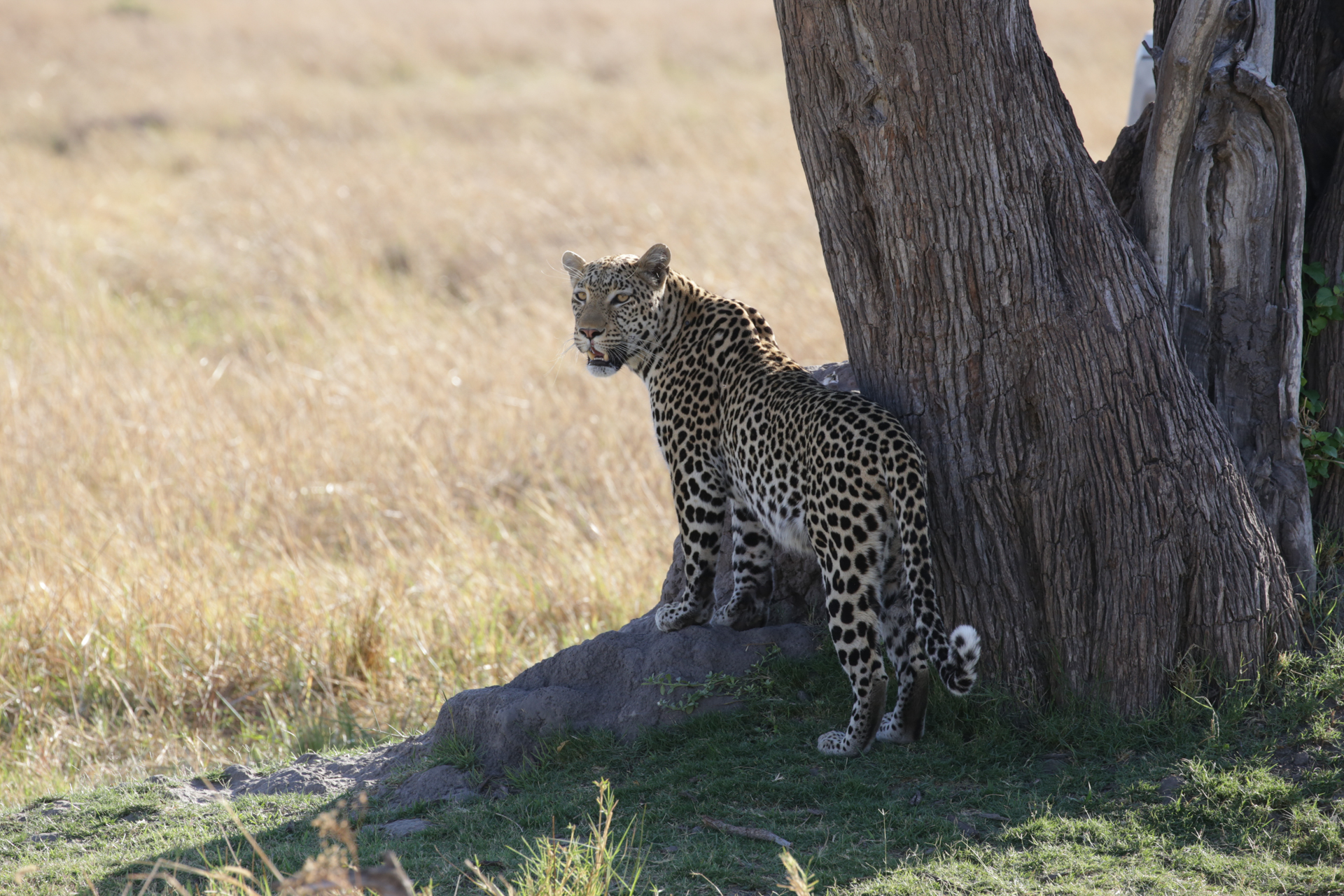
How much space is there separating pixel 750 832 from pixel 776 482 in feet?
4.05

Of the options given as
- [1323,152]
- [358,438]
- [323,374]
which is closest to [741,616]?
[1323,152]

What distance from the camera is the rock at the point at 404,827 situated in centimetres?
416

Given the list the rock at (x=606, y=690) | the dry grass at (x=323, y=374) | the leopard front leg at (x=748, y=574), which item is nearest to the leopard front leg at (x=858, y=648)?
the rock at (x=606, y=690)

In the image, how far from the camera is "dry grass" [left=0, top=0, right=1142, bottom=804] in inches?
253

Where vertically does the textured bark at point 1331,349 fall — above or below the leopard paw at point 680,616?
above

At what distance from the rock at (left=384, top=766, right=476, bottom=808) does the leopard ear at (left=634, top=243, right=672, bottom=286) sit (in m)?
2.13

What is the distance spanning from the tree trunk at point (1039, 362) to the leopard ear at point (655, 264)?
992 mm

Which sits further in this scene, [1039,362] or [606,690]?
[606,690]

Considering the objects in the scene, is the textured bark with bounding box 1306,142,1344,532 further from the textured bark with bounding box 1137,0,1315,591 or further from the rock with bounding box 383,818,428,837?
the rock with bounding box 383,818,428,837

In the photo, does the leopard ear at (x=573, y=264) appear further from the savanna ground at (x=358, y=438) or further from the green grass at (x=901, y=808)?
the green grass at (x=901, y=808)

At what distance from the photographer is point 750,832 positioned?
3.84 metres

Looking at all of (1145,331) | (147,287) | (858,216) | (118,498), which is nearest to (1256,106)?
(1145,331)

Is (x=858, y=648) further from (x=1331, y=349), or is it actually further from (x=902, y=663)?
(x=1331, y=349)

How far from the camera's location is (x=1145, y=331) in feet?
13.5
